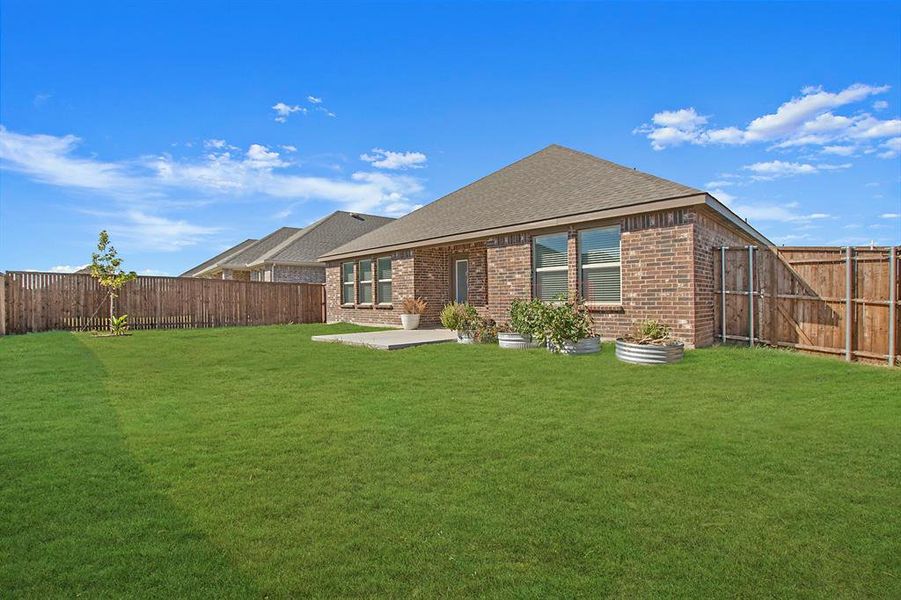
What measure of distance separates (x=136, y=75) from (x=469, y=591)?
12.8 m

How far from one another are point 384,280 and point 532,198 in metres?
6.33

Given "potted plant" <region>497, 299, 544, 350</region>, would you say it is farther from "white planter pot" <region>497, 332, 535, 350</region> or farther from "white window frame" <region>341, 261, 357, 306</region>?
"white window frame" <region>341, 261, 357, 306</region>

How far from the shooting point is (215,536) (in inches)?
105

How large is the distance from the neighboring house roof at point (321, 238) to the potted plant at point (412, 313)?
28.3 feet

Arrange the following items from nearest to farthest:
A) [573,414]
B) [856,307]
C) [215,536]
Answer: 1. [215,536]
2. [573,414]
3. [856,307]

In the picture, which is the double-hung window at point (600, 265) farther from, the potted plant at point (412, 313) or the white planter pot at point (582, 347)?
the potted plant at point (412, 313)

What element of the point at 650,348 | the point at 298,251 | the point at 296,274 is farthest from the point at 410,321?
the point at 298,251

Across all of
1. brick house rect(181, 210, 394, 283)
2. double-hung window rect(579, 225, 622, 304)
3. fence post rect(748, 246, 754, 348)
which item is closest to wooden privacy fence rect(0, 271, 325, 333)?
brick house rect(181, 210, 394, 283)

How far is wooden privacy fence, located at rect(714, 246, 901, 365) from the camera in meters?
8.02

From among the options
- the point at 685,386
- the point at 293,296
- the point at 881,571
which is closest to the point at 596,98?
→ the point at 685,386

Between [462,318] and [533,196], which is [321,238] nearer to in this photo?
[533,196]

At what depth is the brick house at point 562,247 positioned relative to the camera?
9602 mm

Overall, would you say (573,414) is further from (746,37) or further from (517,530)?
Answer: (746,37)

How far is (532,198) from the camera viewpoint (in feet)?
44.8
